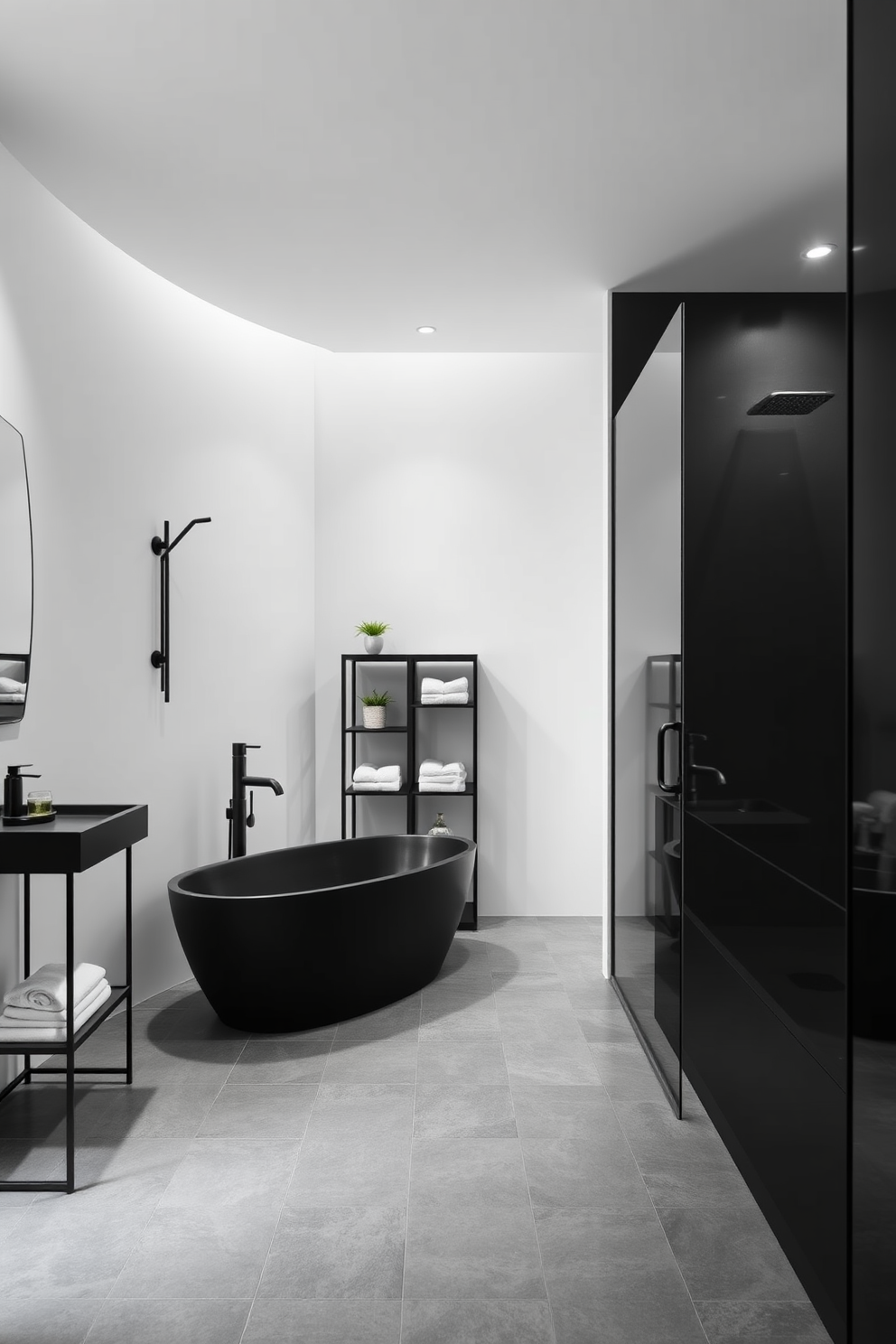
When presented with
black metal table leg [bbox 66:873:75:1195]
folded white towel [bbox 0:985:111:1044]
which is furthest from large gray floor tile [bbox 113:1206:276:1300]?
folded white towel [bbox 0:985:111:1044]

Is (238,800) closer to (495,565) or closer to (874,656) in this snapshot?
(495,565)

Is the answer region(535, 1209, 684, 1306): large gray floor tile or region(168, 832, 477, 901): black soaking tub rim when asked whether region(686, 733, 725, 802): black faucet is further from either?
region(168, 832, 477, 901): black soaking tub rim

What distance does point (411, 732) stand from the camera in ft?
15.5

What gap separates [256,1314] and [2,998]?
139cm

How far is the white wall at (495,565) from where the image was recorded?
4934 mm

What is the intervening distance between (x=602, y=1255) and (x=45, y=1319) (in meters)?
1.15

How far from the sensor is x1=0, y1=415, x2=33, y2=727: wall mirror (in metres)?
2.76

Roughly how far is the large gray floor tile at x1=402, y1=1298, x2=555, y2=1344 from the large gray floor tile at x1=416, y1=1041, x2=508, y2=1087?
1056 millimetres

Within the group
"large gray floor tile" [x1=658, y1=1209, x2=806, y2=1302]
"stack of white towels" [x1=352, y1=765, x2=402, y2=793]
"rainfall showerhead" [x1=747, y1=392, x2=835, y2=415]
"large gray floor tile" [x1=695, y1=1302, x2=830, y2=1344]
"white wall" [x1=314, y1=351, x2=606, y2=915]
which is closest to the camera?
"large gray floor tile" [x1=695, y1=1302, x2=830, y2=1344]

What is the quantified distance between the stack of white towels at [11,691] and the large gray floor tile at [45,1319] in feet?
5.01

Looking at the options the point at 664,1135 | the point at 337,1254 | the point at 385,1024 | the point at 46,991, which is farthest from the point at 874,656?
the point at 385,1024

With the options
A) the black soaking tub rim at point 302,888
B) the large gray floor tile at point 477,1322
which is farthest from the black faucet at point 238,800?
the large gray floor tile at point 477,1322

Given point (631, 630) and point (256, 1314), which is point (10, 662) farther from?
point (631, 630)

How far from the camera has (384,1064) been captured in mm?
3092
